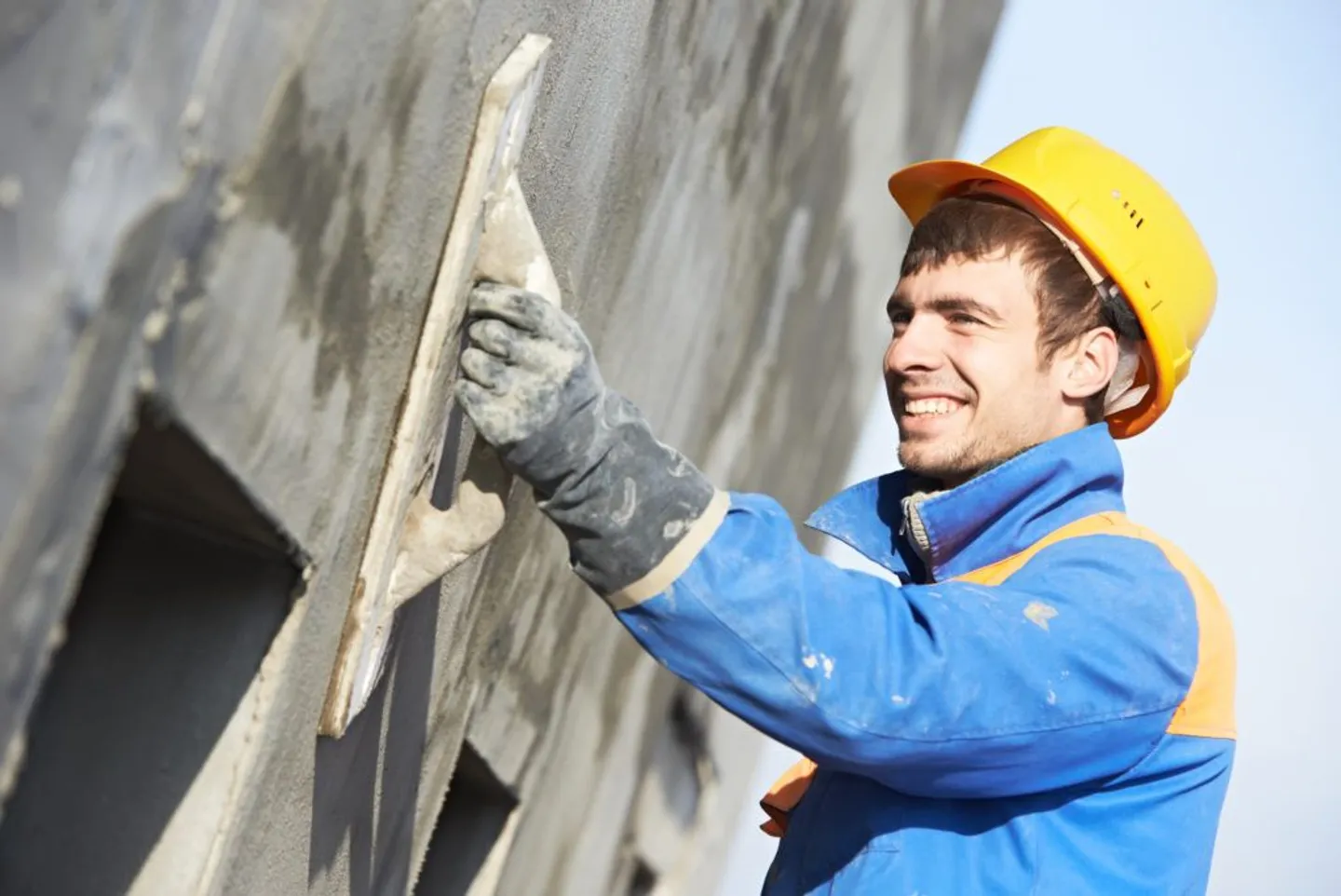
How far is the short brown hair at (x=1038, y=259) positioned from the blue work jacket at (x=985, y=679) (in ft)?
0.56

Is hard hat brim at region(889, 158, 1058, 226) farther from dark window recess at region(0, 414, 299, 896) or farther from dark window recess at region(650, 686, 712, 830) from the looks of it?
dark window recess at region(650, 686, 712, 830)

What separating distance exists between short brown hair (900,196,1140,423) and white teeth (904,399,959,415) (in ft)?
0.49

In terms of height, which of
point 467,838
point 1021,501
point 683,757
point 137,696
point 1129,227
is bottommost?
point 467,838

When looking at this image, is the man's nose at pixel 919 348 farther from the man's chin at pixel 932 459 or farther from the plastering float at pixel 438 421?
the plastering float at pixel 438 421

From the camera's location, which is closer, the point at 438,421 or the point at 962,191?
the point at 438,421

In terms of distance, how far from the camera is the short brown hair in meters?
2.31

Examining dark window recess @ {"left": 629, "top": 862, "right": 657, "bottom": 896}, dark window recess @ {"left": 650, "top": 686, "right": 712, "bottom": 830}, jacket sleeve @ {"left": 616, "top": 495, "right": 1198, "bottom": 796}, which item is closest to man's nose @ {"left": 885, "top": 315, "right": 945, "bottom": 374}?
jacket sleeve @ {"left": 616, "top": 495, "right": 1198, "bottom": 796}

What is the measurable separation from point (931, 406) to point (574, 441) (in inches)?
31.5

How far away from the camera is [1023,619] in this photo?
1.80 m

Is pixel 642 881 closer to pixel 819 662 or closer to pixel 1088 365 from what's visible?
pixel 1088 365

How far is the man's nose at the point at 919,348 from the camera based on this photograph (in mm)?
2271

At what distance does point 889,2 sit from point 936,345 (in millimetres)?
2311

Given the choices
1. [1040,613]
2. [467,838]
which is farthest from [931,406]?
[467,838]

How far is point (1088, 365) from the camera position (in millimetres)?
2361
